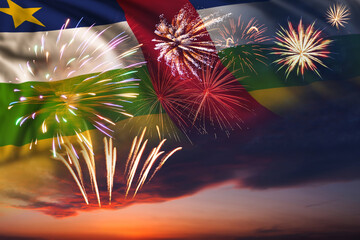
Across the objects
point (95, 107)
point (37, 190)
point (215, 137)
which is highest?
point (95, 107)

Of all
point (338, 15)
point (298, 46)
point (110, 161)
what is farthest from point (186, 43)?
point (338, 15)

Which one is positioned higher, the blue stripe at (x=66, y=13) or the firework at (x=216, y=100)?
the blue stripe at (x=66, y=13)

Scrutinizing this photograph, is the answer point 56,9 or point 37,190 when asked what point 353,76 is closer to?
point 56,9

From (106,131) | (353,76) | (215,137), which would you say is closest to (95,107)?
(106,131)

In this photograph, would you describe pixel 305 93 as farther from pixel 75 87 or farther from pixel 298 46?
pixel 75 87

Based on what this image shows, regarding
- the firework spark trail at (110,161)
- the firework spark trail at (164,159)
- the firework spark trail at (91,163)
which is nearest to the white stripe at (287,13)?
the firework spark trail at (164,159)

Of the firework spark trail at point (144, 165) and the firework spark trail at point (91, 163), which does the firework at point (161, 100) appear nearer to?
the firework spark trail at point (144, 165)
